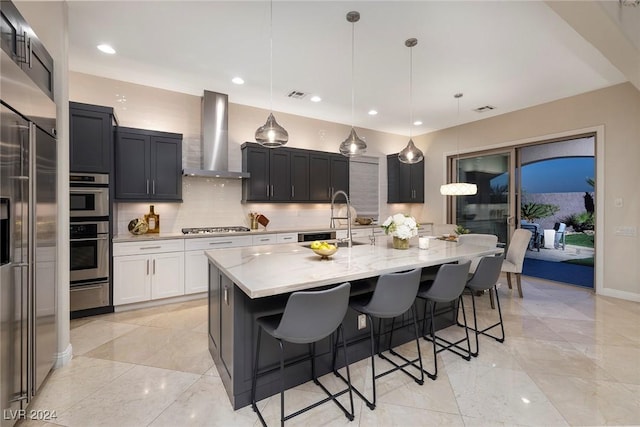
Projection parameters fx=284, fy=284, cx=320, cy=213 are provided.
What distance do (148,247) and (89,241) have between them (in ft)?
1.92

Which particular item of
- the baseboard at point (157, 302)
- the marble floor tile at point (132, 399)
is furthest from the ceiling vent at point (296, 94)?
the marble floor tile at point (132, 399)

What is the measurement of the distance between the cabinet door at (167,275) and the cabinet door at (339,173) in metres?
2.95

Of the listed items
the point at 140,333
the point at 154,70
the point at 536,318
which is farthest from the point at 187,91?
the point at 536,318

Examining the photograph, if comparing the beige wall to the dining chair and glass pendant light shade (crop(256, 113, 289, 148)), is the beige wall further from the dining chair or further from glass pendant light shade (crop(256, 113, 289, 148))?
glass pendant light shade (crop(256, 113, 289, 148))

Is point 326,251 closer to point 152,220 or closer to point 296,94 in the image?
point 152,220

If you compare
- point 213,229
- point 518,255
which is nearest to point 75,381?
point 213,229

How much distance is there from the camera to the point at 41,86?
6.72 ft

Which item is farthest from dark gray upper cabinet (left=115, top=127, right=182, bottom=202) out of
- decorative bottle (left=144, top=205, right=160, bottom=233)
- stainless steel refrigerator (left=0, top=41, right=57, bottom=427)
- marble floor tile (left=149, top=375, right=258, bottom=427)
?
marble floor tile (left=149, top=375, right=258, bottom=427)

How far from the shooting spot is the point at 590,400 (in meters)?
1.93

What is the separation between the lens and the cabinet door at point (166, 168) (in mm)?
3896

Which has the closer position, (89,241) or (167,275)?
(89,241)

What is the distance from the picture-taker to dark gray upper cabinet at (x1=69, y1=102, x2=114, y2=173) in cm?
316

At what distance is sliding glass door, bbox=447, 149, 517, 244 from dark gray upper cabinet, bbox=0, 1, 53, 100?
21.1ft

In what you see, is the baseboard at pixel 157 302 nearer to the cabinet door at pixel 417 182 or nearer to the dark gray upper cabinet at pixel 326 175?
the dark gray upper cabinet at pixel 326 175
